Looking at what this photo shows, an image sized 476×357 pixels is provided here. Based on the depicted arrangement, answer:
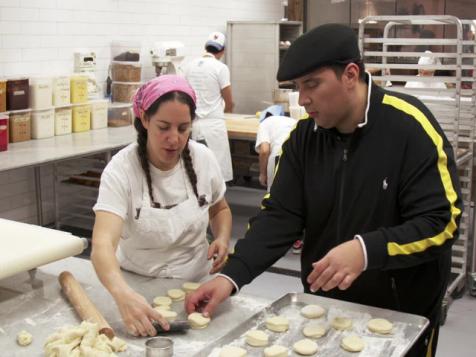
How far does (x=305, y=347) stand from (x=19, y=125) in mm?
3652

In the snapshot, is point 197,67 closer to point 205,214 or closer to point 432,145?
point 205,214

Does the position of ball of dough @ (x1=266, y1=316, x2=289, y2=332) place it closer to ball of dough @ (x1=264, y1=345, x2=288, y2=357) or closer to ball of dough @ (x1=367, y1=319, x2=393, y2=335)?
ball of dough @ (x1=264, y1=345, x2=288, y2=357)

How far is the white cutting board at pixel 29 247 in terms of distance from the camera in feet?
6.09

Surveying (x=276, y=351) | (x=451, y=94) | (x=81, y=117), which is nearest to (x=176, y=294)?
(x=276, y=351)

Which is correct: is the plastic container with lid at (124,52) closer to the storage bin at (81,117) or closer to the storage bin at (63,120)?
the storage bin at (81,117)

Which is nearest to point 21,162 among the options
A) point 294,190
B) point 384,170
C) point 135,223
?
point 135,223

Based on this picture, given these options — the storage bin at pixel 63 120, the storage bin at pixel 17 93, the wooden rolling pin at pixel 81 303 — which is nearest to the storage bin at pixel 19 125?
the storage bin at pixel 17 93

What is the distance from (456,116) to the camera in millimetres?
3869

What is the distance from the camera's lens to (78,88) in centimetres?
521

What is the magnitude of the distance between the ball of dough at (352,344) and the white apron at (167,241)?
717 millimetres

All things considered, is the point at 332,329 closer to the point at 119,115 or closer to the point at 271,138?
the point at 271,138

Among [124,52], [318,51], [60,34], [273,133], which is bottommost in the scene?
[273,133]

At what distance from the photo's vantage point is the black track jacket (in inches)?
69.4

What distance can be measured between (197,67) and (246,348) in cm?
452
